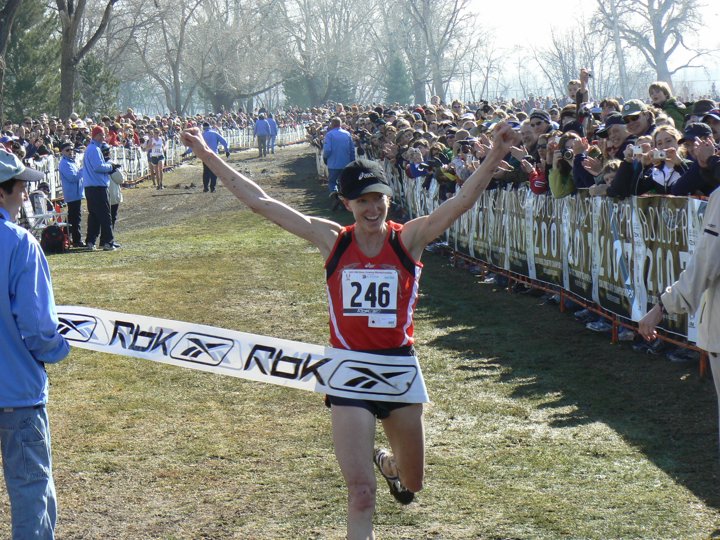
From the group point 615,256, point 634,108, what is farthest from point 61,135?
point 615,256

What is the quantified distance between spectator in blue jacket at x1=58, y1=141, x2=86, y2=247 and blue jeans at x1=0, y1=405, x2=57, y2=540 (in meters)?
16.0

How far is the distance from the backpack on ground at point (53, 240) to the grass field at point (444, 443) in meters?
7.82

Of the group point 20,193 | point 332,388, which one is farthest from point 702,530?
point 20,193

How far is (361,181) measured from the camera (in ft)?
18.5

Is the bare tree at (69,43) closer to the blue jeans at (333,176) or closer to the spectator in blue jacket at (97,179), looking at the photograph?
the blue jeans at (333,176)

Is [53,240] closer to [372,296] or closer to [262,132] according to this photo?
[372,296]

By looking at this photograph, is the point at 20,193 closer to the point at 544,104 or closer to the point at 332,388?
the point at 332,388

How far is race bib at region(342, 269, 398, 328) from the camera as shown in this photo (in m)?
5.66

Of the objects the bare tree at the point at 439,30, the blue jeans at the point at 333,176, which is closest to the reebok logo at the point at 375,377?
the blue jeans at the point at 333,176

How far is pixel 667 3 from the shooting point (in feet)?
299

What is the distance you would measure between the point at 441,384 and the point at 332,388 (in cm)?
451

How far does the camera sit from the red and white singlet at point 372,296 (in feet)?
18.6

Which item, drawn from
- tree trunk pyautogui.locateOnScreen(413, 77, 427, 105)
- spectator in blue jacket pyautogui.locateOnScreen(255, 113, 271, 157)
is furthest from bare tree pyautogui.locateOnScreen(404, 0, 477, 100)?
spectator in blue jacket pyautogui.locateOnScreen(255, 113, 271, 157)

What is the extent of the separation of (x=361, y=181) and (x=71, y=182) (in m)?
16.6
